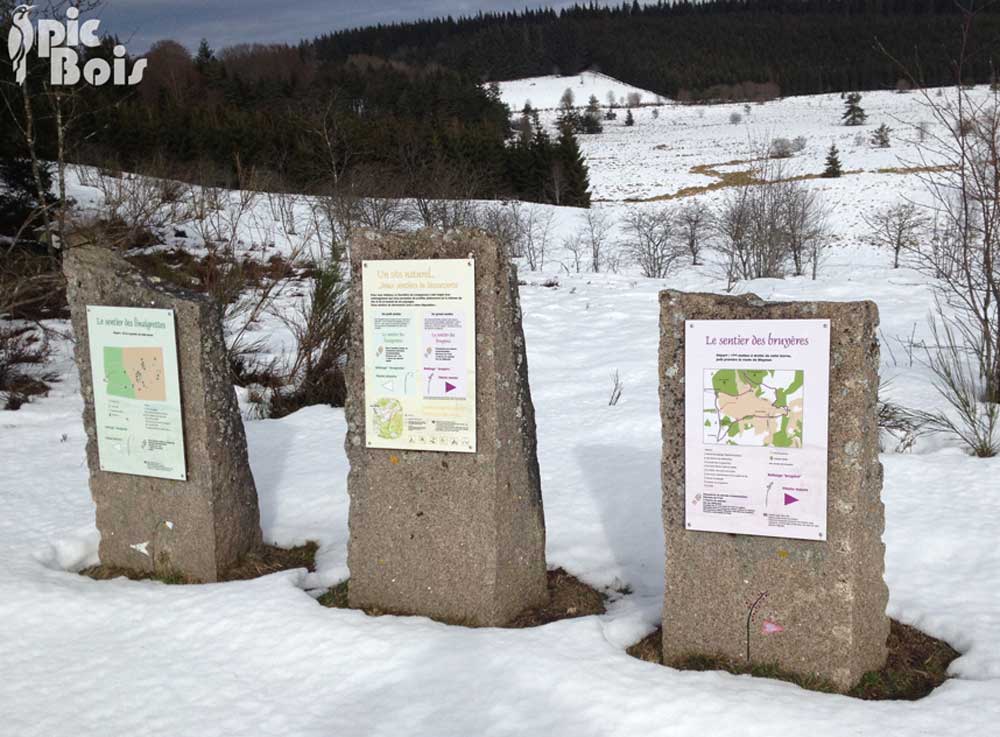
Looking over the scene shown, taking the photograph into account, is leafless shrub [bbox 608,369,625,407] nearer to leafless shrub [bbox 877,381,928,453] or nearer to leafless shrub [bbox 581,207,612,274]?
leafless shrub [bbox 877,381,928,453]

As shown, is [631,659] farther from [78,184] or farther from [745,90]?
[745,90]

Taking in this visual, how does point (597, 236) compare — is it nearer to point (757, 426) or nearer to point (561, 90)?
point (757, 426)

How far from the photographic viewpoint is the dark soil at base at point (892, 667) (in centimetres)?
322

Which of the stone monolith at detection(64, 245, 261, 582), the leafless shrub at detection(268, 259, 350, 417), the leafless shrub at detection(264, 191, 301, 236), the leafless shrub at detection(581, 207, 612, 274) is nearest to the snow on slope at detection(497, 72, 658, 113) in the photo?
the leafless shrub at detection(581, 207, 612, 274)

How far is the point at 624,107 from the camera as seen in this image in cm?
10138

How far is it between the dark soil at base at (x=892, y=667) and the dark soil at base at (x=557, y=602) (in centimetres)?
45

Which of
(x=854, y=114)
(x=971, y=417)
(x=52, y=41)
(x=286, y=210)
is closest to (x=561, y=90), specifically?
(x=854, y=114)

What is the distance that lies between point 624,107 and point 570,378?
9959cm

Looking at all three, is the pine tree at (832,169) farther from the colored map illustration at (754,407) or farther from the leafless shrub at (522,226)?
the colored map illustration at (754,407)

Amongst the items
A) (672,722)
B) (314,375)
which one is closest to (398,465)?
(672,722)

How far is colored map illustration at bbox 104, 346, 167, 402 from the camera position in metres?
4.38

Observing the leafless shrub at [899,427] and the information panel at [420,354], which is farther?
the leafless shrub at [899,427]

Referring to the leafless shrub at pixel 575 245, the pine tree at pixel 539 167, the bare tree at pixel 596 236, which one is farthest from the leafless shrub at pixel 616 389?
the pine tree at pixel 539 167

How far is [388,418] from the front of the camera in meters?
3.93
